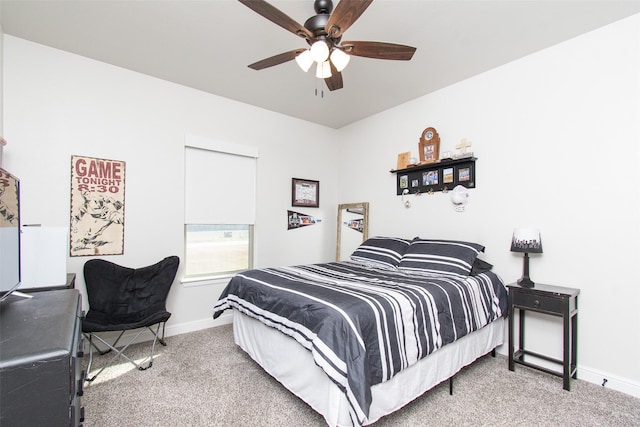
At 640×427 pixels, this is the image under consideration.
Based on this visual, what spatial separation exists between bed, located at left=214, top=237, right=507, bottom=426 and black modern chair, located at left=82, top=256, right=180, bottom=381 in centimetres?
69

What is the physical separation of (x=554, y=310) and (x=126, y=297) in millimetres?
3686

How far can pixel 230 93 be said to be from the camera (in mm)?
3580

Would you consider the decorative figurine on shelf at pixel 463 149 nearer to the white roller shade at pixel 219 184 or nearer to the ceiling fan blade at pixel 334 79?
the ceiling fan blade at pixel 334 79

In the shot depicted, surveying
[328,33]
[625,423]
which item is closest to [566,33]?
[328,33]

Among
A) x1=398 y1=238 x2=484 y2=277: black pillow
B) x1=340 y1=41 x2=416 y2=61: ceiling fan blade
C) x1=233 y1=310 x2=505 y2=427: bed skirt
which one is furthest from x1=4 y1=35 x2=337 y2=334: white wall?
x1=340 y1=41 x2=416 y2=61: ceiling fan blade

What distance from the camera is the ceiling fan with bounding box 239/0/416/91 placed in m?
1.67

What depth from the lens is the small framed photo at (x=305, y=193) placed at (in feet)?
14.1

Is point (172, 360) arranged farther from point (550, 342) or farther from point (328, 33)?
point (550, 342)

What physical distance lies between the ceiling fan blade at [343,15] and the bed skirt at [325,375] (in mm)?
2014

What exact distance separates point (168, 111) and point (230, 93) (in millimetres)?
733

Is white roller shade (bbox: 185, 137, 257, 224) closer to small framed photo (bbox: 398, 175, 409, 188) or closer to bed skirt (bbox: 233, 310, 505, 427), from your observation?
bed skirt (bbox: 233, 310, 505, 427)

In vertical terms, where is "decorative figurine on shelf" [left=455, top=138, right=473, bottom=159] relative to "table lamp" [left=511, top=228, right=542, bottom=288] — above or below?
above

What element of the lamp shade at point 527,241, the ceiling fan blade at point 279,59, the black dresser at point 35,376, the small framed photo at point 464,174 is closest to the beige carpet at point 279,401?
the lamp shade at point 527,241

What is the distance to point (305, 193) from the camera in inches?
175
